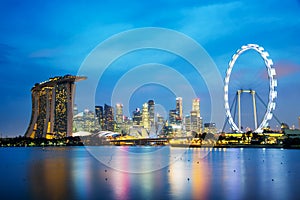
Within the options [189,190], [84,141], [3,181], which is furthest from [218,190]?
[84,141]

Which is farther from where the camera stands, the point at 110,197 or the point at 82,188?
the point at 82,188

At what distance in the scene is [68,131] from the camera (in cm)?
15850

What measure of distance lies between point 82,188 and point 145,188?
3.88 m

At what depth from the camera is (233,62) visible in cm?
7562

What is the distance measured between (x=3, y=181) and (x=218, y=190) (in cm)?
1536

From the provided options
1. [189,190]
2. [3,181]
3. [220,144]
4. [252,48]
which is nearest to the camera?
[189,190]

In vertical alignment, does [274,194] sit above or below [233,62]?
below

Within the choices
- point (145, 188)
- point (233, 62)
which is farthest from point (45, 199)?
point (233, 62)

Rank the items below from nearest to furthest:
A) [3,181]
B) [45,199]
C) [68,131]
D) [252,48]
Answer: [45,199] → [3,181] → [252,48] → [68,131]

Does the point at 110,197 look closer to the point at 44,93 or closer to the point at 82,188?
the point at 82,188

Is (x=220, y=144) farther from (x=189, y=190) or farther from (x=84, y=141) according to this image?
(x=189, y=190)

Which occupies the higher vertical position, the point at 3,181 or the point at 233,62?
the point at 233,62

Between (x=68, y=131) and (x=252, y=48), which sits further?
(x=68, y=131)

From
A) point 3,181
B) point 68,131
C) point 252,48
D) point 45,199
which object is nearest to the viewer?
point 45,199
